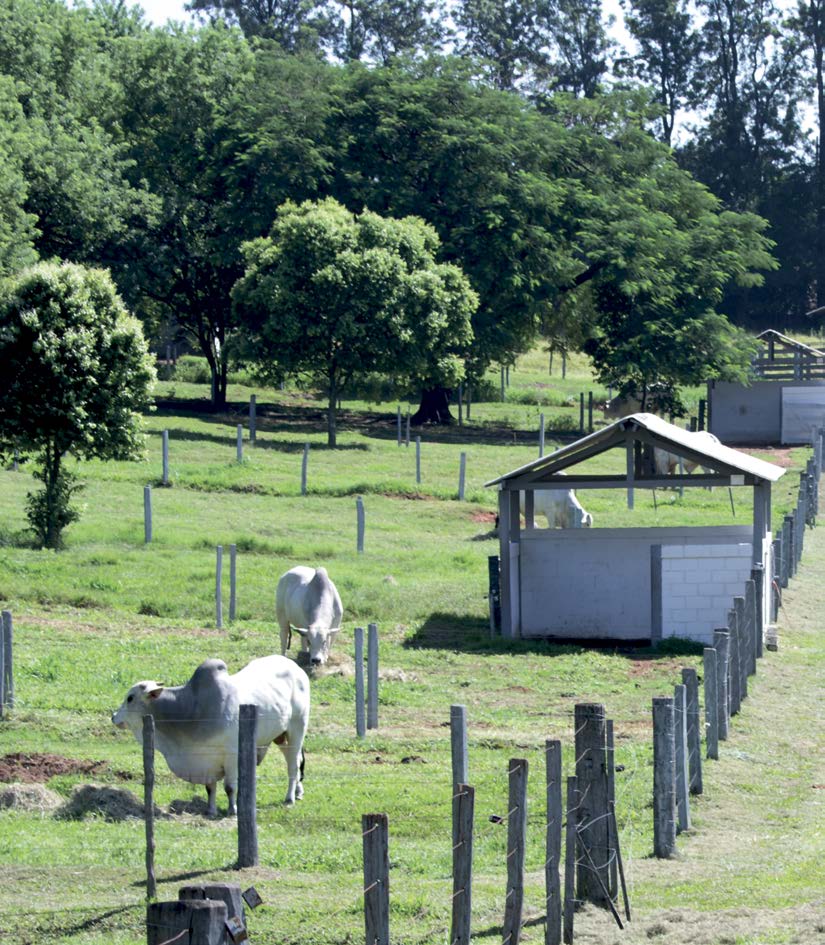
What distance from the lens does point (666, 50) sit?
9031 centimetres

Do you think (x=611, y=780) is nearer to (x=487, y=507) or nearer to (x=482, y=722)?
(x=482, y=722)

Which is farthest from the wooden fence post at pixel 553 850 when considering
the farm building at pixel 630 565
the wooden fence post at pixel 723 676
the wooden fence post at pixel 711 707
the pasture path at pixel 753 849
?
the farm building at pixel 630 565

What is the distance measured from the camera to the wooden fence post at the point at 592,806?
36.9 feet

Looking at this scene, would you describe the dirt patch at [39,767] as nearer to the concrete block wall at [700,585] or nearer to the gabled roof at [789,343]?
the concrete block wall at [700,585]

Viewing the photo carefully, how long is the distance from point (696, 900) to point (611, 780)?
39.3 inches

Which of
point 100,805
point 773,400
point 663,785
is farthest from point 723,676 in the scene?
point 773,400

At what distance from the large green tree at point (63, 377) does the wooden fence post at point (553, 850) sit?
20.4 meters

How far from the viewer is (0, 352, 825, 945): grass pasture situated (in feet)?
36.7

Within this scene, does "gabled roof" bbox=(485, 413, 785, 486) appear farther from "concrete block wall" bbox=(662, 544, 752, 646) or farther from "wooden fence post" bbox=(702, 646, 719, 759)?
"wooden fence post" bbox=(702, 646, 719, 759)

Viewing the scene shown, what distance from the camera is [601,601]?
82.4ft

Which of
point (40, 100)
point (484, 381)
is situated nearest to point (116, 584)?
point (40, 100)

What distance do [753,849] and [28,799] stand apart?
19.6ft

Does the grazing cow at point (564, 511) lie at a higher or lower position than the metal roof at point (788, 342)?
lower

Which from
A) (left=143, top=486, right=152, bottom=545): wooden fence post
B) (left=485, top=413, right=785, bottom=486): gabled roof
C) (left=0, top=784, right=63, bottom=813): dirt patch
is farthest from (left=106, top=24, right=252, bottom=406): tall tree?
(left=0, top=784, right=63, bottom=813): dirt patch
